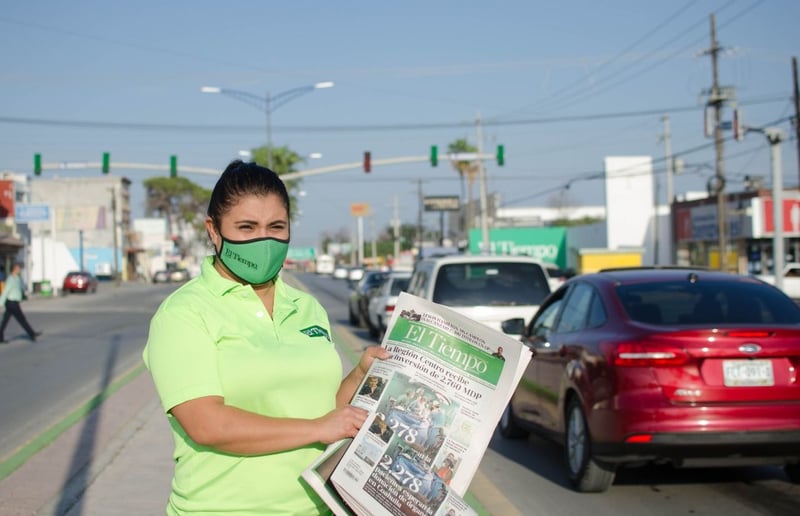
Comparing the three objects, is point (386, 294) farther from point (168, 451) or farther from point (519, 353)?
point (519, 353)

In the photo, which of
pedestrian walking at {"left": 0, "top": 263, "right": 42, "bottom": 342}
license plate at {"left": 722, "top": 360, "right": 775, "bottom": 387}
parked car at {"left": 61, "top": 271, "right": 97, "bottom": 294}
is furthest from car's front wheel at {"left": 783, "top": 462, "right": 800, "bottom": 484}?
parked car at {"left": 61, "top": 271, "right": 97, "bottom": 294}

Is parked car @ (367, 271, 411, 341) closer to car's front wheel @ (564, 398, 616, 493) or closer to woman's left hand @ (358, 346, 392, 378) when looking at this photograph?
car's front wheel @ (564, 398, 616, 493)

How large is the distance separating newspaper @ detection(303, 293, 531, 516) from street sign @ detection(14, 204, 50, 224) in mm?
63355

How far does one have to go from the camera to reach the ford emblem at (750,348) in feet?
21.1

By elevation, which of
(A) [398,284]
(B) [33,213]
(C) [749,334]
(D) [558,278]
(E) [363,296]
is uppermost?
(B) [33,213]

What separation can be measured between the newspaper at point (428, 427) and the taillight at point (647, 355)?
158 inches

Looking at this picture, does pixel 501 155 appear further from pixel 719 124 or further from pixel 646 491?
pixel 646 491

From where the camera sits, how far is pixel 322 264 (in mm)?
128750

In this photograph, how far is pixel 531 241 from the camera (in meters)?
71.2

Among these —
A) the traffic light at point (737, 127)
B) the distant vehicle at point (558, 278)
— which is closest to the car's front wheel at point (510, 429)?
the distant vehicle at point (558, 278)

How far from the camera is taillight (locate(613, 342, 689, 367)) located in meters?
6.46

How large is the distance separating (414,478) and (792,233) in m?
48.6

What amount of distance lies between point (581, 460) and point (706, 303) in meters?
1.48

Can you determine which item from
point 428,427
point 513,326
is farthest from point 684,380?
point 428,427
